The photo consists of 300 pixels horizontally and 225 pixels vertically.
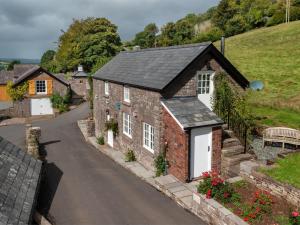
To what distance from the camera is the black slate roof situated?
49.1 ft

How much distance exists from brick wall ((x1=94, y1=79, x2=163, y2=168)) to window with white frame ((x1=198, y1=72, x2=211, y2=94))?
9.34ft

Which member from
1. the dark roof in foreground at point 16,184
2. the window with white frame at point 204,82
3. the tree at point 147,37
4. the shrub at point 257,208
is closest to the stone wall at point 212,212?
the shrub at point 257,208

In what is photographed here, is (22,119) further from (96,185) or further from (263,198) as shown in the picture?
(263,198)

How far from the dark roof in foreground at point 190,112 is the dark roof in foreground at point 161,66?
1.17 meters

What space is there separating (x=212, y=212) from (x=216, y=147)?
457 cm

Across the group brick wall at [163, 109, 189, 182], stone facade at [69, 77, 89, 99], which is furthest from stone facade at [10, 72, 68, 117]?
brick wall at [163, 109, 189, 182]

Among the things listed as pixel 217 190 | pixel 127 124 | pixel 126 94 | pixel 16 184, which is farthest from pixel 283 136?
Answer: pixel 16 184

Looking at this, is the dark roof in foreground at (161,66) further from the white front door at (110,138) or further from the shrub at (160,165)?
the white front door at (110,138)

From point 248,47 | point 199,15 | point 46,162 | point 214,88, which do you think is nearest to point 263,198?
point 214,88

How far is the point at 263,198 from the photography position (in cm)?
1068

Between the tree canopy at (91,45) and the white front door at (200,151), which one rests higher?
the tree canopy at (91,45)

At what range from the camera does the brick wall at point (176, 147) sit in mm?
13758

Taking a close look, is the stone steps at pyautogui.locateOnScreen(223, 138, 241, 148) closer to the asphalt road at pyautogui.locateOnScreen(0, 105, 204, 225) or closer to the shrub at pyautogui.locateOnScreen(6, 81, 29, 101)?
the asphalt road at pyautogui.locateOnScreen(0, 105, 204, 225)

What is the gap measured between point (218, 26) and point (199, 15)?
36.0 metres
